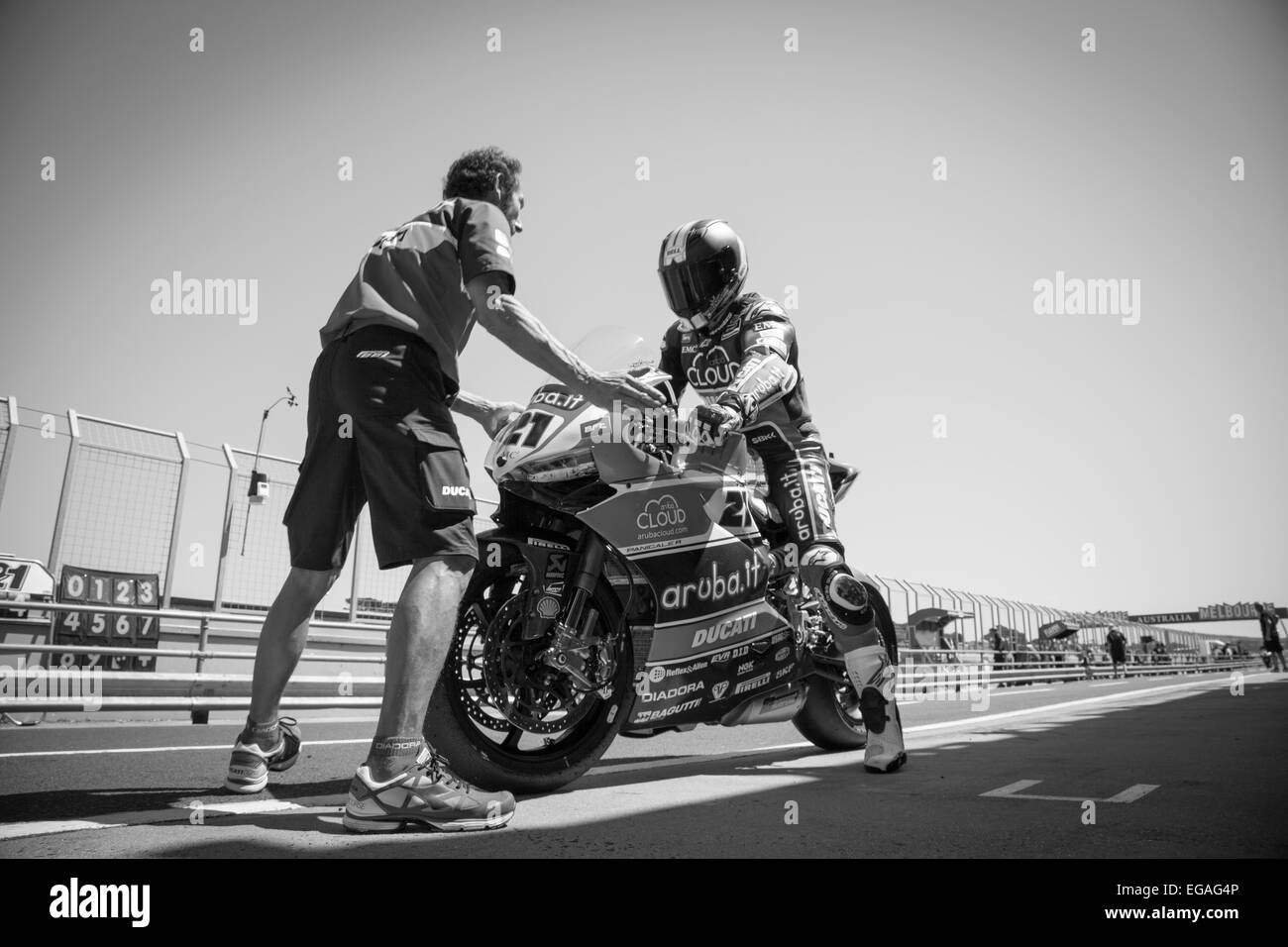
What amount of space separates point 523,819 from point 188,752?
290 centimetres

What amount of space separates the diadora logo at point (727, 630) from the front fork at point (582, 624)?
390 millimetres

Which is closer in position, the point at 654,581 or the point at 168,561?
the point at 654,581

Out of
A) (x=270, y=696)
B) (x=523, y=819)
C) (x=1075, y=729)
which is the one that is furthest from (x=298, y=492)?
(x=1075, y=729)

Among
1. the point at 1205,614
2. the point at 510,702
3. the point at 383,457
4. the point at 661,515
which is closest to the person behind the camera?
the point at 383,457

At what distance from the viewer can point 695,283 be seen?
3.93m

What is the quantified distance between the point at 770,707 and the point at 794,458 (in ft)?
3.67

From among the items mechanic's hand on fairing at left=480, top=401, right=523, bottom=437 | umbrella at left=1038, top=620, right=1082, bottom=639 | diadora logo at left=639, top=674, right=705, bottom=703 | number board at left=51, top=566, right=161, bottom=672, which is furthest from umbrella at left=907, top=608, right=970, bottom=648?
mechanic's hand on fairing at left=480, top=401, right=523, bottom=437

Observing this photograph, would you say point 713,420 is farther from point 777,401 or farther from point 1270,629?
point 1270,629

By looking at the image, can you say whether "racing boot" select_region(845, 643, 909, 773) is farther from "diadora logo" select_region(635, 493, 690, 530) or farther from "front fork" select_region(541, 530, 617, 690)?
"front fork" select_region(541, 530, 617, 690)

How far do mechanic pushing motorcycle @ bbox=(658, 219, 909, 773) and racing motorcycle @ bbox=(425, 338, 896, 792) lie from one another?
0.26 meters
